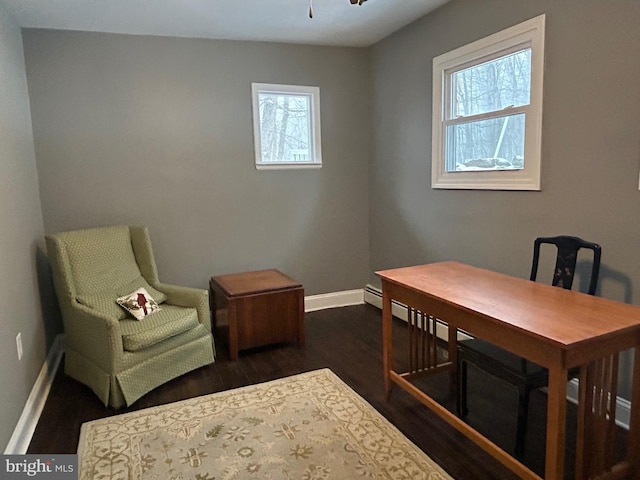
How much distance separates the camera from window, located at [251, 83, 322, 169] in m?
3.98

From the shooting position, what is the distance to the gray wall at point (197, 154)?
3.40 metres

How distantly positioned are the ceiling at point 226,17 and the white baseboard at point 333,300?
8.00 feet

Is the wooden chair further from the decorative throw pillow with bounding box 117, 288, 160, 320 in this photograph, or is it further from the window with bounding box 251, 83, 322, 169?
the window with bounding box 251, 83, 322, 169

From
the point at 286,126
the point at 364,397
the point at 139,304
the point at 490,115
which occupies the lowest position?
the point at 364,397

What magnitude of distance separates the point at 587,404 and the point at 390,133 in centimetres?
289

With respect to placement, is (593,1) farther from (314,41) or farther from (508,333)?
(314,41)

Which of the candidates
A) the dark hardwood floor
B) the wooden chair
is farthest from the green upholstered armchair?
the wooden chair

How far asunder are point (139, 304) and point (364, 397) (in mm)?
1619

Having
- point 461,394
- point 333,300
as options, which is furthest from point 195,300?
point 461,394

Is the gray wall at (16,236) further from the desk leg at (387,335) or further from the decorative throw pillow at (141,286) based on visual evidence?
the desk leg at (387,335)

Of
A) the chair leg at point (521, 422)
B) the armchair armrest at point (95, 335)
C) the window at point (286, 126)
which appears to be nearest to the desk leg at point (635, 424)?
the chair leg at point (521, 422)

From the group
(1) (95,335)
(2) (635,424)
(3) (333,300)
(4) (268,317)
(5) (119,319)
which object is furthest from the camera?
(3) (333,300)

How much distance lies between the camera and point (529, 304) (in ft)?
6.07

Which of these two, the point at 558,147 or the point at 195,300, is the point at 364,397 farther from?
the point at 558,147
